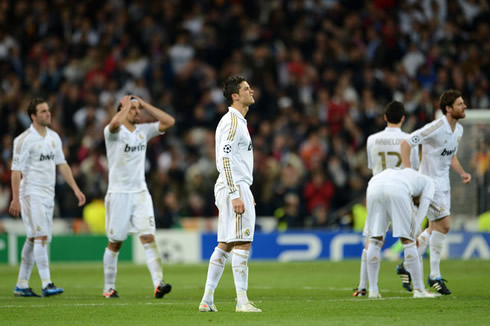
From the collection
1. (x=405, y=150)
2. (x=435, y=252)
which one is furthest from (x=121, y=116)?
(x=435, y=252)

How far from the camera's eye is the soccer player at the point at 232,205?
952 centimetres

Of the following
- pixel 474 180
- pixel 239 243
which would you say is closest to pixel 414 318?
pixel 239 243

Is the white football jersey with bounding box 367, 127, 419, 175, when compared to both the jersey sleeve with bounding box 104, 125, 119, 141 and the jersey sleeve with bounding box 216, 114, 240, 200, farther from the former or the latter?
the jersey sleeve with bounding box 104, 125, 119, 141

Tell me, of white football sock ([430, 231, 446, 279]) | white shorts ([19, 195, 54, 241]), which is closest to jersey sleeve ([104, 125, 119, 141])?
white shorts ([19, 195, 54, 241])

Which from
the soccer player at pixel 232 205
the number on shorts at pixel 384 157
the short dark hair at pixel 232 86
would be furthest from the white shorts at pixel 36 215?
the number on shorts at pixel 384 157

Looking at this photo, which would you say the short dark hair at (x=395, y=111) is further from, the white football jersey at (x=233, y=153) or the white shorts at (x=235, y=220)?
the white shorts at (x=235, y=220)

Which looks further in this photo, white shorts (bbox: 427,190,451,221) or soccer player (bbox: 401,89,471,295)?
white shorts (bbox: 427,190,451,221)

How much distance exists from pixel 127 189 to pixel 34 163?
1.55m

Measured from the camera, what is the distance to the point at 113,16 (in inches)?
1083

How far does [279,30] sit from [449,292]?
1629 centimetres

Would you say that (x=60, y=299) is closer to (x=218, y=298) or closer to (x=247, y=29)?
(x=218, y=298)

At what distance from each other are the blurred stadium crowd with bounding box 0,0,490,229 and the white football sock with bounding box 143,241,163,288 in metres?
10.4

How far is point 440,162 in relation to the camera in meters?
12.8

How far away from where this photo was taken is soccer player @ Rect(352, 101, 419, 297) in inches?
471
